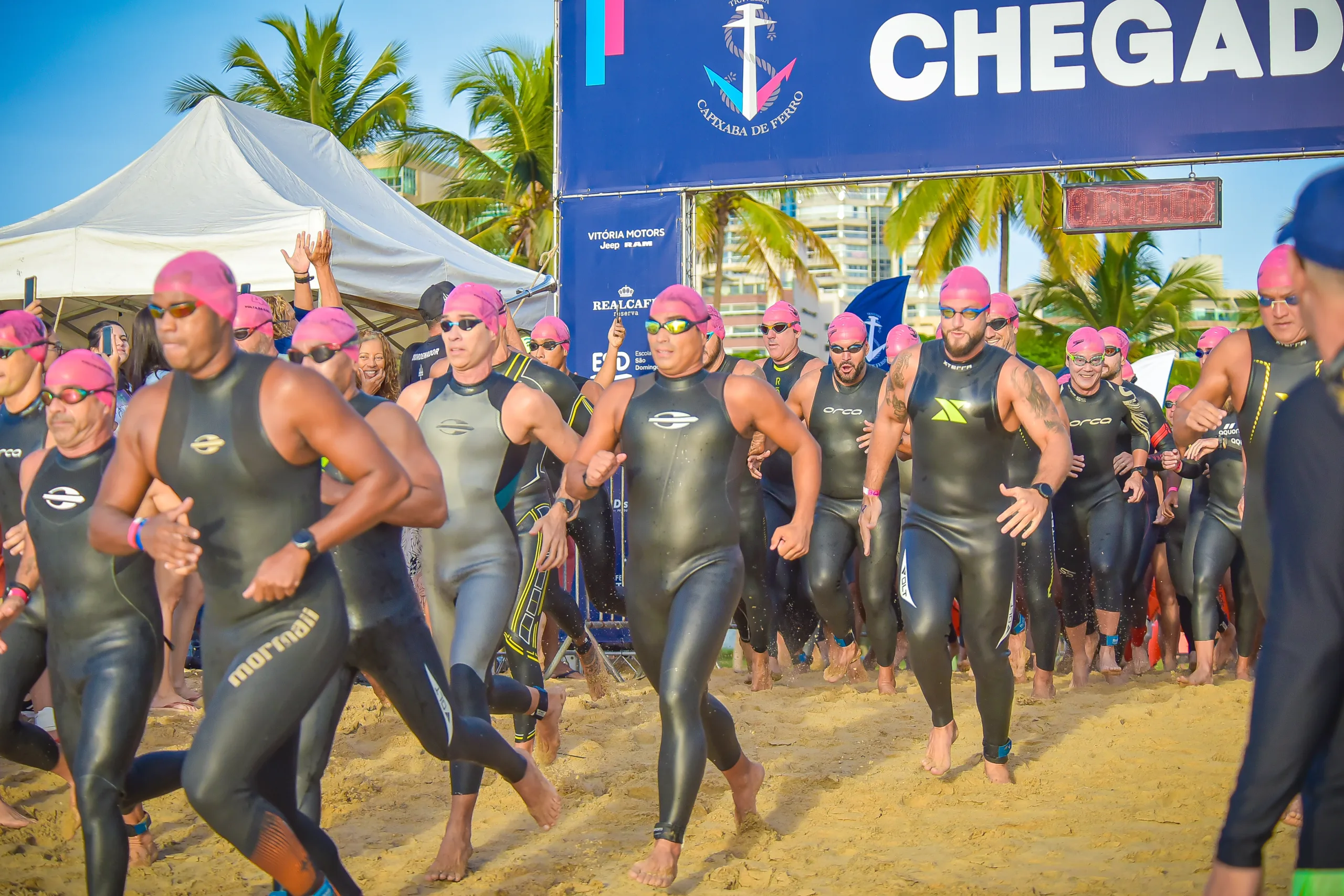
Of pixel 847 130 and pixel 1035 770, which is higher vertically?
pixel 847 130

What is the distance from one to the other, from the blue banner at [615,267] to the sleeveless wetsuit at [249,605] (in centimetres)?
774

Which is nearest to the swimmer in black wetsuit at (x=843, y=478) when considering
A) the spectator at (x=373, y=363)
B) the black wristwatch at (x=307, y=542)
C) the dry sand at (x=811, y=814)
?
the dry sand at (x=811, y=814)

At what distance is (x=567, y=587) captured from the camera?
10703 millimetres

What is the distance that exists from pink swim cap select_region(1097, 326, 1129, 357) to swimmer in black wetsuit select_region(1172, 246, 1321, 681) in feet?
11.4

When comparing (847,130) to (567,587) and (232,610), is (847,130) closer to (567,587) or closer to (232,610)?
(567,587)

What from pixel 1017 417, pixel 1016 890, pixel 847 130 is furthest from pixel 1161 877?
pixel 847 130

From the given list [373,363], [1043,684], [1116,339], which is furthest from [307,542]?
[1116,339]

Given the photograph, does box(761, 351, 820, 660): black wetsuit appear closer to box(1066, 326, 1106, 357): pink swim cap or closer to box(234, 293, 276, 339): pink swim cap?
box(1066, 326, 1106, 357): pink swim cap

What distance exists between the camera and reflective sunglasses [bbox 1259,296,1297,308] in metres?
5.48

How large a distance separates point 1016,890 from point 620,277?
7.80 meters

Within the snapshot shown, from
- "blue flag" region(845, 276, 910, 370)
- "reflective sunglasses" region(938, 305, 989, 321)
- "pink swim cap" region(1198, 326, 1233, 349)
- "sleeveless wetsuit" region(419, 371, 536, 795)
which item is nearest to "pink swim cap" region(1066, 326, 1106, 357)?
"pink swim cap" region(1198, 326, 1233, 349)

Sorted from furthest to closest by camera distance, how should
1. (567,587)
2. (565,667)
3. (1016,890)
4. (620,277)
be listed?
(620,277), (567,587), (565,667), (1016,890)

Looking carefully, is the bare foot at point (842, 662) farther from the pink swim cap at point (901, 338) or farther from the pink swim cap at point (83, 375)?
the pink swim cap at point (83, 375)

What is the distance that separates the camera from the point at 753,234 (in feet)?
111
